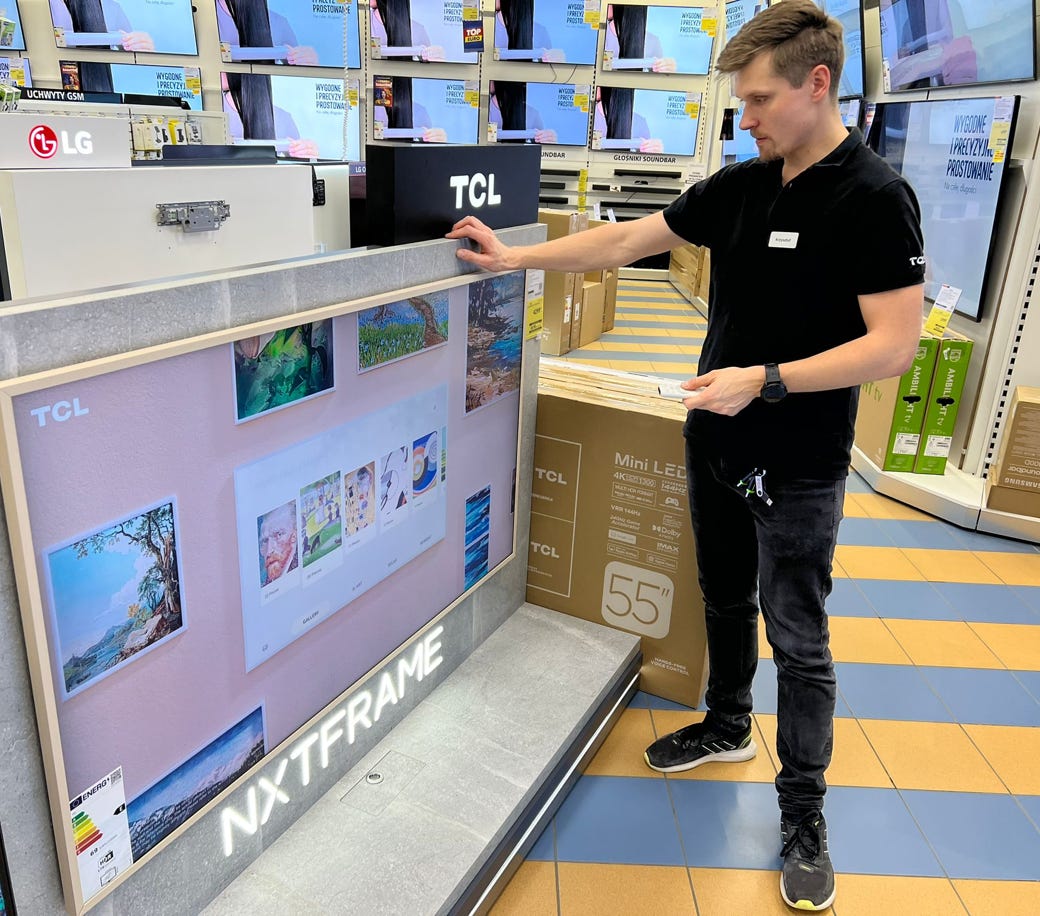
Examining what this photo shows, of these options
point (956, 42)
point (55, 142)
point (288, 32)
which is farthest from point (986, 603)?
point (288, 32)

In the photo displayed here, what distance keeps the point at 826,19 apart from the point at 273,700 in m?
1.51

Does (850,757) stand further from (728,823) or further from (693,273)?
(693,273)

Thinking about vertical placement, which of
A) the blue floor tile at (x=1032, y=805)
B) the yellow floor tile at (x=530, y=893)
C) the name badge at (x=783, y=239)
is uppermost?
the name badge at (x=783, y=239)

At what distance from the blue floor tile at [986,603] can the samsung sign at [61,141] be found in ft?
10.1

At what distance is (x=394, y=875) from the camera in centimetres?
151

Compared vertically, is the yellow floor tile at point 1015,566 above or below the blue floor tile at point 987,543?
below

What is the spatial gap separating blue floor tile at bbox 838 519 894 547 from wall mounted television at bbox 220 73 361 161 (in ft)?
20.6

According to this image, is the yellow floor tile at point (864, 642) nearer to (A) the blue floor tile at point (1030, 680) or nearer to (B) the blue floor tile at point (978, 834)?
(A) the blue floor tile at point (1030, 680)

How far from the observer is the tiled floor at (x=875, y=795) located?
1752 mm

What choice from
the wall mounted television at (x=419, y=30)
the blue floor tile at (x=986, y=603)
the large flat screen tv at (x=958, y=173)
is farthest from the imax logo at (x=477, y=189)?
the wall mounted television at (x=419, y=30)

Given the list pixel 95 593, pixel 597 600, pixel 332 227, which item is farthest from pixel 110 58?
pixel 95 593

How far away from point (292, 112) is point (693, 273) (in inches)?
163

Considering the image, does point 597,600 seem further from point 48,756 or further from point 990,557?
point 990,557


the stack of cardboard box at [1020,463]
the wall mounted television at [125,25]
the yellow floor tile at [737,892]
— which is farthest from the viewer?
the wall mounted television at [125,25]
